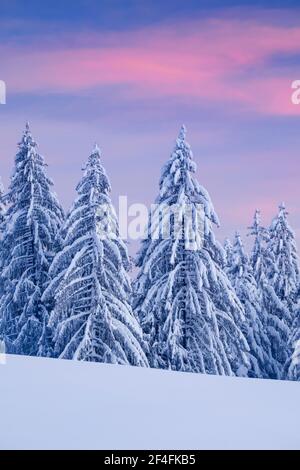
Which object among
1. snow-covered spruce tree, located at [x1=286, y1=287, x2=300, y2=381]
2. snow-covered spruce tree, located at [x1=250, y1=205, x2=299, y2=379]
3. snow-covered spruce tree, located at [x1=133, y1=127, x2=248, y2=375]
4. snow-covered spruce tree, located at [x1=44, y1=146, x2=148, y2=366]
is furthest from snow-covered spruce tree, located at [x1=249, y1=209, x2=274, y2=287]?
snow-covered spruce tree, located at [x1=44, y1=146, x2=148, y2=366]

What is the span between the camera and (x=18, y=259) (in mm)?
23312

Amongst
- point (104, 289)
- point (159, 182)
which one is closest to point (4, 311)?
point (104, 289)

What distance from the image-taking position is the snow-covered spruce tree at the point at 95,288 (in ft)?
63.2

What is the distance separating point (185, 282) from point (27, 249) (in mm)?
7183

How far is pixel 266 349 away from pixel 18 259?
13745 mm

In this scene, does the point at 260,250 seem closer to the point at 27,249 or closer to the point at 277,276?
the point at 277,276

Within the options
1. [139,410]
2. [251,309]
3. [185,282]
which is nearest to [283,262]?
[251,309]

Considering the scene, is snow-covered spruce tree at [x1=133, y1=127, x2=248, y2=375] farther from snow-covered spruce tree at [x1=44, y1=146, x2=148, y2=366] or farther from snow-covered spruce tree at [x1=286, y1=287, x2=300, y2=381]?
snow-covered spruce tree at [x1=286, y1=287, x2=300, y2=381]

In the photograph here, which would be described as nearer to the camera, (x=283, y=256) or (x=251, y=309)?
(x=251, y=309)

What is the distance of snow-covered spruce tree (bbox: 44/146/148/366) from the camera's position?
19250 mm

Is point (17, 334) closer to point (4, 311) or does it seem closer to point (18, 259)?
point (4, 311)

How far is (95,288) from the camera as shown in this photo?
19656 mm

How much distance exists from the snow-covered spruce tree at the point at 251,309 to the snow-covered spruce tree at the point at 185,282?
23.4 feet

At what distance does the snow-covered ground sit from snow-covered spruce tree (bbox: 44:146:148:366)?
12.3m
